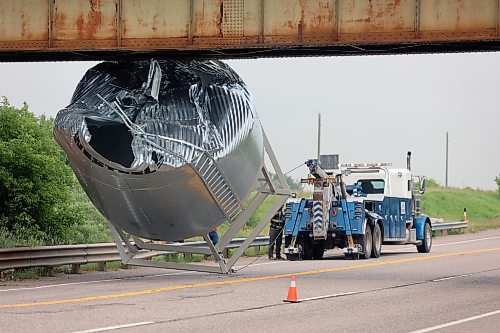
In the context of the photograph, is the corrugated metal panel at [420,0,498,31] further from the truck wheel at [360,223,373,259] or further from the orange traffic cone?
the truck wheel at [360,223,373,259]

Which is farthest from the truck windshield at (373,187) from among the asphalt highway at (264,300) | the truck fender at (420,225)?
the asphalt highway at (264,300)

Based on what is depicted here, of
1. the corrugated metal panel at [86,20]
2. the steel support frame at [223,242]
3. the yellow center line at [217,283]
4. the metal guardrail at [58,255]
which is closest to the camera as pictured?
the yellow center line at [217,283]

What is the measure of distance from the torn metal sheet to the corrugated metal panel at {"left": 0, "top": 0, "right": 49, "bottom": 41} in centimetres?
196

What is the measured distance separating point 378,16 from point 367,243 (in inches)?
393

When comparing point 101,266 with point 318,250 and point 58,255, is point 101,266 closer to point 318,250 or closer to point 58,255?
point 58,255

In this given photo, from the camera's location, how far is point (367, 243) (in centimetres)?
3014

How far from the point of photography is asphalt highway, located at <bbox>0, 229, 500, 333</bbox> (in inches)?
536

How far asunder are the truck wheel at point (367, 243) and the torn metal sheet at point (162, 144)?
8559 millimetres

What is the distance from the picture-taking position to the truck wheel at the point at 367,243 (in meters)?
29.7

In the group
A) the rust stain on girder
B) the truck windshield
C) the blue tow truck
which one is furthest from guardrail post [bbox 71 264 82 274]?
the truck windshield

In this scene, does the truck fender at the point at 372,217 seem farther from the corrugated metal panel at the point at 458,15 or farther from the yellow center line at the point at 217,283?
the corrugated metal panel at the point at 458,15

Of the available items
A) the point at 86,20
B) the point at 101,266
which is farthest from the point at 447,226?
the point at 86,20

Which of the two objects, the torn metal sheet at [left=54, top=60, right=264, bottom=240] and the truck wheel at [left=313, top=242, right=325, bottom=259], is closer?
the torn metal sheet at [left=54, top=60, right=264, bottom=240]

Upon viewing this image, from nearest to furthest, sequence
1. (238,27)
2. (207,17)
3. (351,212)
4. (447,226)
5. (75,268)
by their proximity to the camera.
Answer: (238,27), (207,17), (75,268), (351,212), (447,226)
